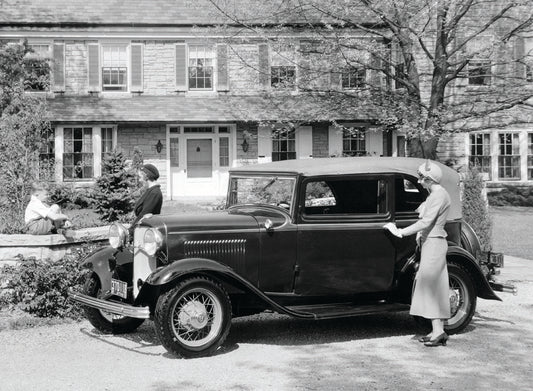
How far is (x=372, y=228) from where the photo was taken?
27.1ft

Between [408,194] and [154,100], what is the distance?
1857 centimetres

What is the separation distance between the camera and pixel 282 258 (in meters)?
7.92

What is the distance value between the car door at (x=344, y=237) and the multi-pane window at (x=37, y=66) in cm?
1483

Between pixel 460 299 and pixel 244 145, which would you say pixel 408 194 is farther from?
pixel 244 145

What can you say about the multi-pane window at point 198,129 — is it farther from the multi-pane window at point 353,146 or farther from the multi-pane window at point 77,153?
the multi-pane window at point 353,146

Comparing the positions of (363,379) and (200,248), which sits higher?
(200,248)

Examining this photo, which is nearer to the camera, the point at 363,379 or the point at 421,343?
the point at 363,379

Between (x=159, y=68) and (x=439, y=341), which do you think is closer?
(x=439, y=341)

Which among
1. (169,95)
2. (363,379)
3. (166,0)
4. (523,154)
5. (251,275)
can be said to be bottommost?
(363,379)

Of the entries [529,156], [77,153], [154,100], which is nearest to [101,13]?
[154,100]

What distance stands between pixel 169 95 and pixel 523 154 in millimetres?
13106

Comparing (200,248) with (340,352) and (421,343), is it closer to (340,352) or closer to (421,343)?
(340,352)

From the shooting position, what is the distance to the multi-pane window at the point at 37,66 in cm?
2239

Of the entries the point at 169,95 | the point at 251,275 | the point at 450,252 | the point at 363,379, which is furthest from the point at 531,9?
the point at 169,95
